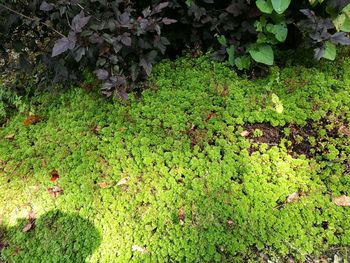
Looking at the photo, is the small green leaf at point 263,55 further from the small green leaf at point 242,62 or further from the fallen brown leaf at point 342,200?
the fallen brown leaf at point 342,200

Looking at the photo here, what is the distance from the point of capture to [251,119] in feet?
9.73

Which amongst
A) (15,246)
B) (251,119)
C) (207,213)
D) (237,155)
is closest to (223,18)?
(251,119)

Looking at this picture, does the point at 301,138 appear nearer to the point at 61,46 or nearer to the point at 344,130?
the point at 344,130

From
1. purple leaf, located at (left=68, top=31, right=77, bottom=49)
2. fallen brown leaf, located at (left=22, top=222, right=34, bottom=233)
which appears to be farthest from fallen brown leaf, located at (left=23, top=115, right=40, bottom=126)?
purple leaf, located at (left=68, top=31, right=77, bottom=49)

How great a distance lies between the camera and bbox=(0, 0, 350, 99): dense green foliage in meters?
2.71

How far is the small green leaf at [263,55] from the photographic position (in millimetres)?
3126

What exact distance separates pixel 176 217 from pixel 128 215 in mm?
359

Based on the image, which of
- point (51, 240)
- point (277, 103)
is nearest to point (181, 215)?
point (51, 240)

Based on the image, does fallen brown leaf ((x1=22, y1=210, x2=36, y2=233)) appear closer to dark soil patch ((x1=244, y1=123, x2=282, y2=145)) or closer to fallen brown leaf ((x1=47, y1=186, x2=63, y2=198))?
fallen brown leaf ((x1=47, y1=186, x2=63, y2=198))

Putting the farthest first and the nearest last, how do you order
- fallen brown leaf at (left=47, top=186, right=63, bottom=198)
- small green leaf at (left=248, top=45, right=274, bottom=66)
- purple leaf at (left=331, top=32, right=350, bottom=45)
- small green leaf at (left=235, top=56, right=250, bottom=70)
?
small green leaf at (left=235, top=56, right=250, bottom=70) → small green leaf at (left=248, top=45, right=274, bottom=66) → purple leaf at (left=331, top=32, right=350, bottom=45) → fallen brown leaf at (left=47, top=186, right=63, bottom=198)

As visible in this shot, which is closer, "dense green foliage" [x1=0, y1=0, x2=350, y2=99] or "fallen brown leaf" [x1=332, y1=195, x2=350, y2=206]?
"fallen brown leaf" [x1=332, y1=195, x2=350, y2=206]

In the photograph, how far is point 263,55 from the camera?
10.3ft

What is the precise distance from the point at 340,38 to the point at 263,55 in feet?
2.10

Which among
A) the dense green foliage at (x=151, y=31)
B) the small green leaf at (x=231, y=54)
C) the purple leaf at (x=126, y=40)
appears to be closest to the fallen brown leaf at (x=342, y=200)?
the dense green foliage at (x=151, y=31)
